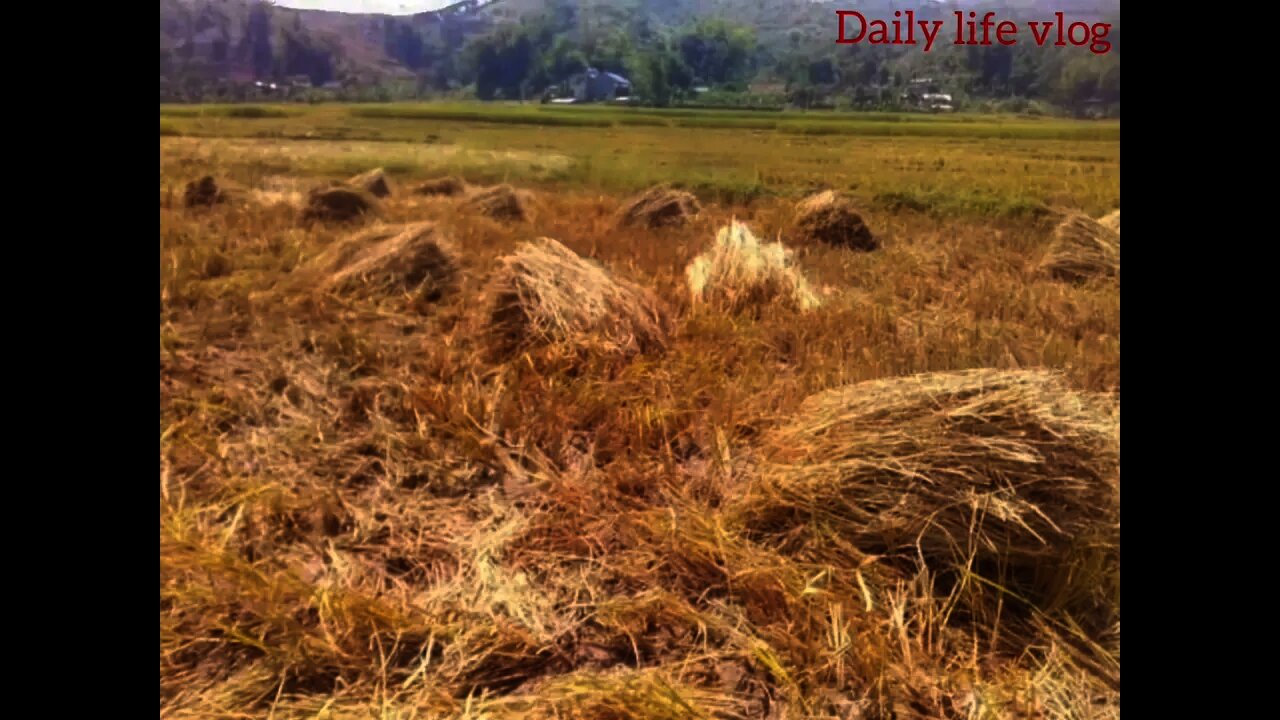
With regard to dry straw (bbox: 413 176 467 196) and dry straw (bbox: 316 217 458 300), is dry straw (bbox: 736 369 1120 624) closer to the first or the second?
dry straw (bbox: 316 217 458 300)

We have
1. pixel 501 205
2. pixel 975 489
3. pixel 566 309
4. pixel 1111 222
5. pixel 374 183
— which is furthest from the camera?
pixel 374 183

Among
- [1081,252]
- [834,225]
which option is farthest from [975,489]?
[834,225]

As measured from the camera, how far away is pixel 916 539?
2.08m

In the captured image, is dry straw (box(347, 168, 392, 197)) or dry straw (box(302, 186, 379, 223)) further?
dry straw (box(347, 168, 392, 197))

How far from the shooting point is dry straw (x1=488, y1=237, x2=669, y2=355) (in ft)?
12.4

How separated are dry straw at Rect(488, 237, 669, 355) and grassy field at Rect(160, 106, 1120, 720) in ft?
0.41

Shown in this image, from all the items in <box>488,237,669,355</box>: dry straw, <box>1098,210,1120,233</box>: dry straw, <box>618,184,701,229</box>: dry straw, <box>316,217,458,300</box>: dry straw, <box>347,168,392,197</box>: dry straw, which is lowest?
<box>488,237,669,355</box>: dry straw

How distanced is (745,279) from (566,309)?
4.57 ft

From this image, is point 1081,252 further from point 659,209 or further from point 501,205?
point 501,205

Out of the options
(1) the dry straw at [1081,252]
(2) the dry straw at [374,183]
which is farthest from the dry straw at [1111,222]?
(2) the dry straw at [374,183]

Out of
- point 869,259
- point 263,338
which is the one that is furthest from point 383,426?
point 869,259

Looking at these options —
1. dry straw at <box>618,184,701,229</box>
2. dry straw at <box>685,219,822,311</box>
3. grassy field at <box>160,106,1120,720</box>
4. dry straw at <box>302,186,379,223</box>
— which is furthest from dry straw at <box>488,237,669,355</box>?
dry straw at <box>302,186,379,223</box>

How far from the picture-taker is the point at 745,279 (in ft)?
15.5

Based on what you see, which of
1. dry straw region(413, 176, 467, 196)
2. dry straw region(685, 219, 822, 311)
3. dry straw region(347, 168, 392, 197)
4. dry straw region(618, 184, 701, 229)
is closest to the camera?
dry straw region(685, 219, 822, 311)
